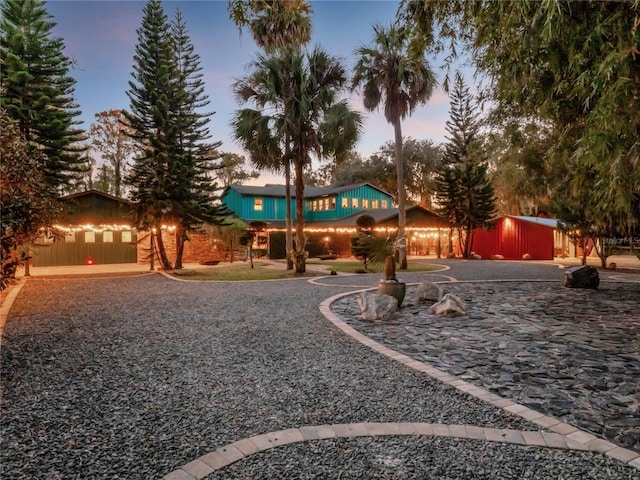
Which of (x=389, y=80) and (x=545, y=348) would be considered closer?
(x=545, y=348)

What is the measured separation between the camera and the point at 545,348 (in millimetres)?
4988

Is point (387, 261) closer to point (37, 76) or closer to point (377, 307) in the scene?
point (377, 307)

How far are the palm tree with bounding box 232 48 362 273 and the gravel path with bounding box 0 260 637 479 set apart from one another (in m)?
8.86

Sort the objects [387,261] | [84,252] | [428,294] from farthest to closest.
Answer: [84,252] → [428,294] → [387,261]

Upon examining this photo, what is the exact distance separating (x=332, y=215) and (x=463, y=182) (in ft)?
31.0

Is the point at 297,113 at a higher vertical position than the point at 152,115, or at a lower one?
lower

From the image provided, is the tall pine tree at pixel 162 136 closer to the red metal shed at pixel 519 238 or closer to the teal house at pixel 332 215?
the teal house at pixel 332 215

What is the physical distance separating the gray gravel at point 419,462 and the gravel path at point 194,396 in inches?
0.5

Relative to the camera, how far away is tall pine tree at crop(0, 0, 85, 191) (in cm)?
1586

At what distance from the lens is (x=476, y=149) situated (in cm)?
1174

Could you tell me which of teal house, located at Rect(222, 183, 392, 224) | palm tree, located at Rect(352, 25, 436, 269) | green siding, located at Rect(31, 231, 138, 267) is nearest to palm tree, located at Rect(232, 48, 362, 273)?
palm tree, located at Rect(352, 25, 436, 269)

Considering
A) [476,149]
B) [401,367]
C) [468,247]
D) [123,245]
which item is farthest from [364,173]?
[401,367]

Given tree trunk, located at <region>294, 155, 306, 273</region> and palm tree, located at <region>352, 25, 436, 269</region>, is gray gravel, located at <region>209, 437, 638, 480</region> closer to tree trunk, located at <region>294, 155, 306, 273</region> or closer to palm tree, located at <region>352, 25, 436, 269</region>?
tree trunk, located at <region>294, 155, 306, 273</region>

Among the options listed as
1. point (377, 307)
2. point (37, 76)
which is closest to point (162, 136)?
point (37, 76)
